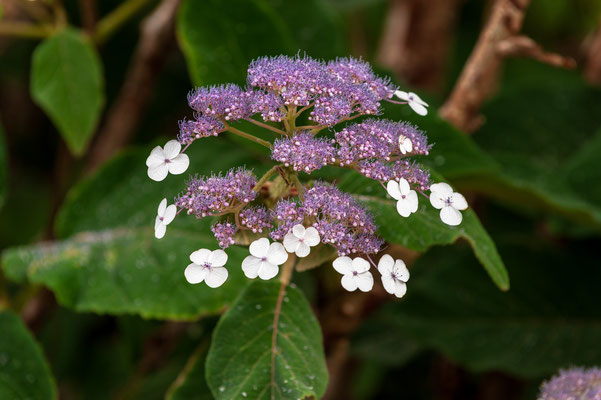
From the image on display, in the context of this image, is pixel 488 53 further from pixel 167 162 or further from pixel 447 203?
pixel 167 162

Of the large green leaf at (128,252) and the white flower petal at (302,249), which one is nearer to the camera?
the white flower petal at (302,249)

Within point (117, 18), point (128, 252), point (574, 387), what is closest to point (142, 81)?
point (117, 18)

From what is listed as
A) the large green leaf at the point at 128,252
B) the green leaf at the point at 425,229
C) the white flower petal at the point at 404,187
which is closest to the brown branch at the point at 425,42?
the large green leaf at the point at 128,252

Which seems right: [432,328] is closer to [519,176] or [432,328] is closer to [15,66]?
[519,176]

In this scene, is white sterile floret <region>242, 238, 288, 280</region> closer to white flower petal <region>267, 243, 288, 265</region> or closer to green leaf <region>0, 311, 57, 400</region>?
white flower petal <region>267, 243, 288, 265</region>

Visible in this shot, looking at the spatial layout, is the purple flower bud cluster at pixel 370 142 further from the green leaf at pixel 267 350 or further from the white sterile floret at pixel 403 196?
the green leaf at pixel 267 350

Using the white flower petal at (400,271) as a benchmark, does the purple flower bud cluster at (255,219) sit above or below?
above
